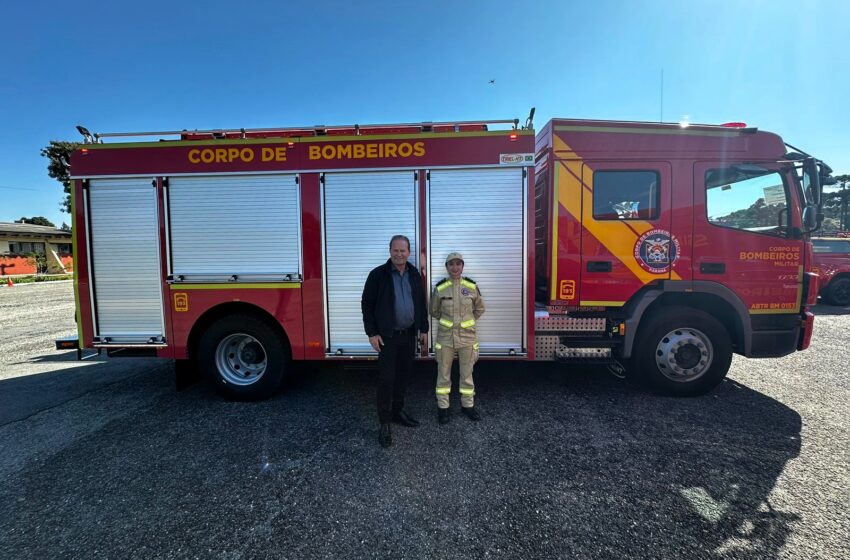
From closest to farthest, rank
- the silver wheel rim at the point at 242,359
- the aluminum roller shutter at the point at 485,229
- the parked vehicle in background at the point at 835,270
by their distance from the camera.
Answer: the aluminum roller shutter at the point at 485,229, the silver wheel rim at the point at 242,359, the parked vehicle in background at the point at 835,270

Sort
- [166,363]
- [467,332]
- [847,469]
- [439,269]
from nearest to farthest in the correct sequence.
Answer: [847,469] < [467,332] < [439,269] < [166,363]

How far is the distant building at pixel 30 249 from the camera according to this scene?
27.6 meters

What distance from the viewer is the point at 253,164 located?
3932 mm

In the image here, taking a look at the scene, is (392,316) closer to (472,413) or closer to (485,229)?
(472,413)

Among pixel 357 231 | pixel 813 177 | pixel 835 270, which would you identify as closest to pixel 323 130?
pixel 357 231

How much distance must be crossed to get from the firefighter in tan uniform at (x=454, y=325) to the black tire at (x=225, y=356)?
1820 millimetres

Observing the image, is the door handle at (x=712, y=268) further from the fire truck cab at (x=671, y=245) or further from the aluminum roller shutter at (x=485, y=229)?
the aluminum roller shutter at (x=485, y=229)

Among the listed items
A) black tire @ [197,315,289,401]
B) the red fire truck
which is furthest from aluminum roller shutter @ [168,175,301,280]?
black tire @ [197,315,289,401]

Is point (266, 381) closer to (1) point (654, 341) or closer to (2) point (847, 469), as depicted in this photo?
(1) point (654, 341)

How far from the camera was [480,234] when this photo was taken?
3883mm

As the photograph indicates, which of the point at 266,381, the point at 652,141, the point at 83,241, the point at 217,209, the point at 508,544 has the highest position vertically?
the point at 652,141

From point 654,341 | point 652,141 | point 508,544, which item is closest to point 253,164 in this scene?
point 508,544

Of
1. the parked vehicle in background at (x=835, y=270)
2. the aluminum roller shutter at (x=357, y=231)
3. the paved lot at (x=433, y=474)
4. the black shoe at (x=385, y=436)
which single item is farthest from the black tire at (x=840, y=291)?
the black shoe at (x=385, y=436)

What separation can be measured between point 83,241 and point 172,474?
288 centimetres
